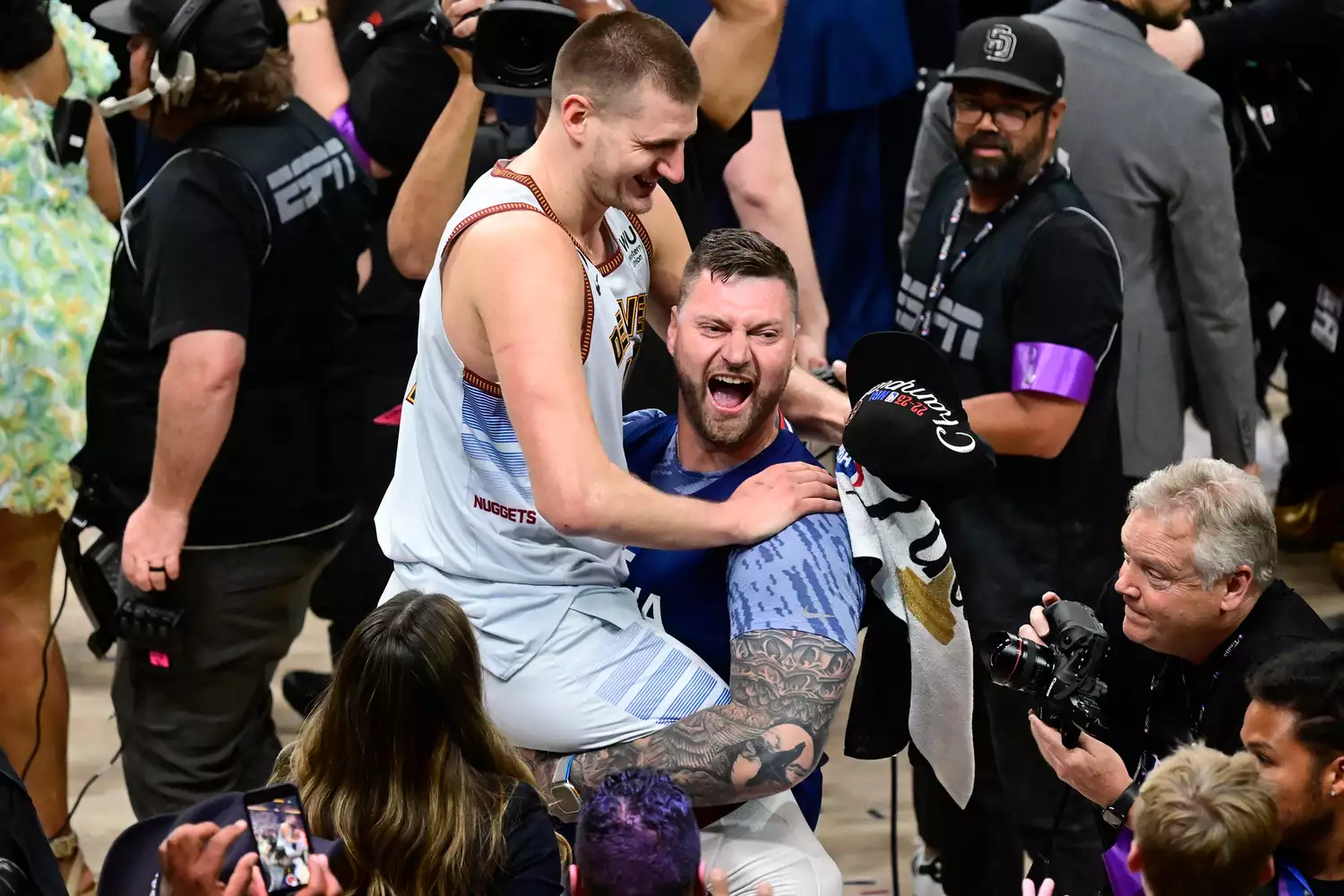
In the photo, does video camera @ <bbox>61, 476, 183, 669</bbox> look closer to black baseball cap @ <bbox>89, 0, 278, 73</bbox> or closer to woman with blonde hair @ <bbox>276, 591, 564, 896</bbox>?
black baseball cap @ <bbox>89, 0, 278, 73</bbox>

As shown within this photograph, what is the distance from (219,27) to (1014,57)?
1721 millimetres

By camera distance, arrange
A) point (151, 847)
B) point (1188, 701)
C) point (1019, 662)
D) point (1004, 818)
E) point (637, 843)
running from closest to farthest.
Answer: point (637, 843), point (151, 847), point (1019, 662), point (1188, 701), point (1004, 818)

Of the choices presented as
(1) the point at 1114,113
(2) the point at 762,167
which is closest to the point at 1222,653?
(1) the point at 1114,113

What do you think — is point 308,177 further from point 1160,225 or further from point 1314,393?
point 1314,393

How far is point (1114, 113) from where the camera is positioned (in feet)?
14.0

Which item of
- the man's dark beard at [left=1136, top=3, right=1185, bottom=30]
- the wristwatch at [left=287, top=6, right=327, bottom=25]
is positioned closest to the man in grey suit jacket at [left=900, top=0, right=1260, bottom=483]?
the man's dark beard at [left=1136, top=3, right=1185, bottom=30]

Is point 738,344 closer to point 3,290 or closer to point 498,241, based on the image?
point 498,241

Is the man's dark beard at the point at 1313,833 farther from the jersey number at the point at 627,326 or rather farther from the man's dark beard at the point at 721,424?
the jersey number at the point at 627,326

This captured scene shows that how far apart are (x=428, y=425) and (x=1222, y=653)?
137 cm

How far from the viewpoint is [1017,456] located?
3.93 meters

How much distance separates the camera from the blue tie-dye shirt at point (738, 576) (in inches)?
106

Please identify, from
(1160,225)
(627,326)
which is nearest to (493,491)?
(627,326)

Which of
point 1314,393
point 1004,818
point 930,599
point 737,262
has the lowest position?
point 1314,393

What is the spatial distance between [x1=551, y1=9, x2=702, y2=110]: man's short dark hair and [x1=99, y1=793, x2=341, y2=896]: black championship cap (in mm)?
1215
